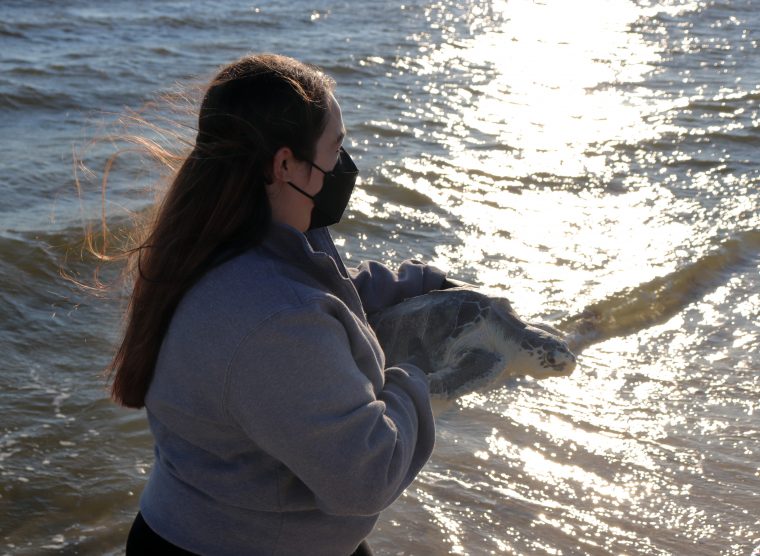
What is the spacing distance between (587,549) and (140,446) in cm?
160

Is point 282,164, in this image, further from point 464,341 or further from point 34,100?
point 34,100

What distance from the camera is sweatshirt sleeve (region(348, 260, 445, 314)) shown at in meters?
2.00

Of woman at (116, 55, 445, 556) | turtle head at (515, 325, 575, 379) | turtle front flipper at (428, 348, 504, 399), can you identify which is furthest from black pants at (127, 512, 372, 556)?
turtle head at (515, 325, 575, 379)

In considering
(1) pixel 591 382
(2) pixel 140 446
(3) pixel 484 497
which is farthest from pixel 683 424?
(2) pixel 140 446

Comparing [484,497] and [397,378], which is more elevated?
[397,378]

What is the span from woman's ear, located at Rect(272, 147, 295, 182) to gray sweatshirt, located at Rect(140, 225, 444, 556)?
0.28ft

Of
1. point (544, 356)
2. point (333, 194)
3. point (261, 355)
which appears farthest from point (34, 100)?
point (261, 355)

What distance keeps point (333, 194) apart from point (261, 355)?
0.35 meters

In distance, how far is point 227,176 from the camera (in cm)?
143

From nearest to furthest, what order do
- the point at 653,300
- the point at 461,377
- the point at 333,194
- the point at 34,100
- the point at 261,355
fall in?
1. the point at 261,355
2. the point at 333,194
3. the point at 461,377
4. the point at 653,300
5. the point at 34,100

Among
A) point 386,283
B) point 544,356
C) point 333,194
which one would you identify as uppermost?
point 333,194

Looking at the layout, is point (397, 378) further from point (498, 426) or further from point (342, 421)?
point (498, 426)

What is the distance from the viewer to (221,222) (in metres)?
1.43

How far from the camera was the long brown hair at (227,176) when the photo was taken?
56.4 inches
